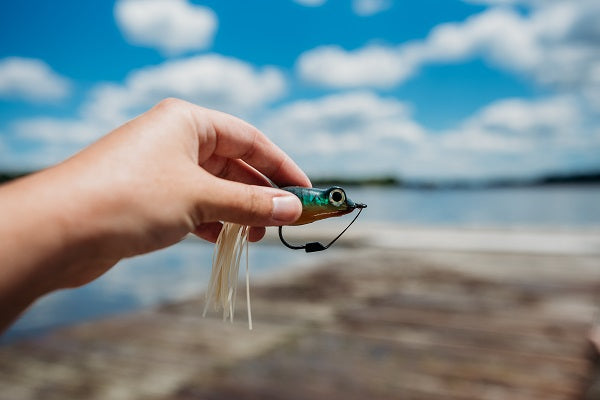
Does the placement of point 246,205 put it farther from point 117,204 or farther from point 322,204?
point 117,204

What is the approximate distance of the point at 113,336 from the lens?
468cm

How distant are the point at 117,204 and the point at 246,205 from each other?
0.29 metres

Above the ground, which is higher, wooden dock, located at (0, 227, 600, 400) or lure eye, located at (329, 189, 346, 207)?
lure eye, located at (329, 189, 346, 207)

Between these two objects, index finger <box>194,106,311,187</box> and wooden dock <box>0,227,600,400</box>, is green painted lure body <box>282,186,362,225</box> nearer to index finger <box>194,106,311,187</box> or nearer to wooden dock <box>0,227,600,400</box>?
index finger <box>194,106,311,187</box>

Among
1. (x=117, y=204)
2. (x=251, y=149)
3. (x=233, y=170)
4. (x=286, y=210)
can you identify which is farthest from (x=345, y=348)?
(x=117, y=204)

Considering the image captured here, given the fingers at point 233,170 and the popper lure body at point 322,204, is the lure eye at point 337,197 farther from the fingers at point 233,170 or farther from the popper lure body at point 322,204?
the fingers at point 233,170

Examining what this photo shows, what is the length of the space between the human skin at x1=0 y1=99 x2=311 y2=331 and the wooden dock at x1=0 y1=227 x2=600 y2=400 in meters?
1.80

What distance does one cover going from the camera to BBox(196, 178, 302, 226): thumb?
117cm

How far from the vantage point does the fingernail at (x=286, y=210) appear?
1178 mm

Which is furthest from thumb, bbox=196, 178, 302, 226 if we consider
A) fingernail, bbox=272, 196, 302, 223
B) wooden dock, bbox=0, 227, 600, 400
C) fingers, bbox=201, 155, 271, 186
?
wooden dock, bbox=0, 227, 600, 400

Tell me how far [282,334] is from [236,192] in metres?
3.64

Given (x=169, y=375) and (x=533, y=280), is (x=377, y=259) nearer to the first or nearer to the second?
(x=533, y=280)

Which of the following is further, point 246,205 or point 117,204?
point 246,205

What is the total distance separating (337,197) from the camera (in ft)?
3.74
